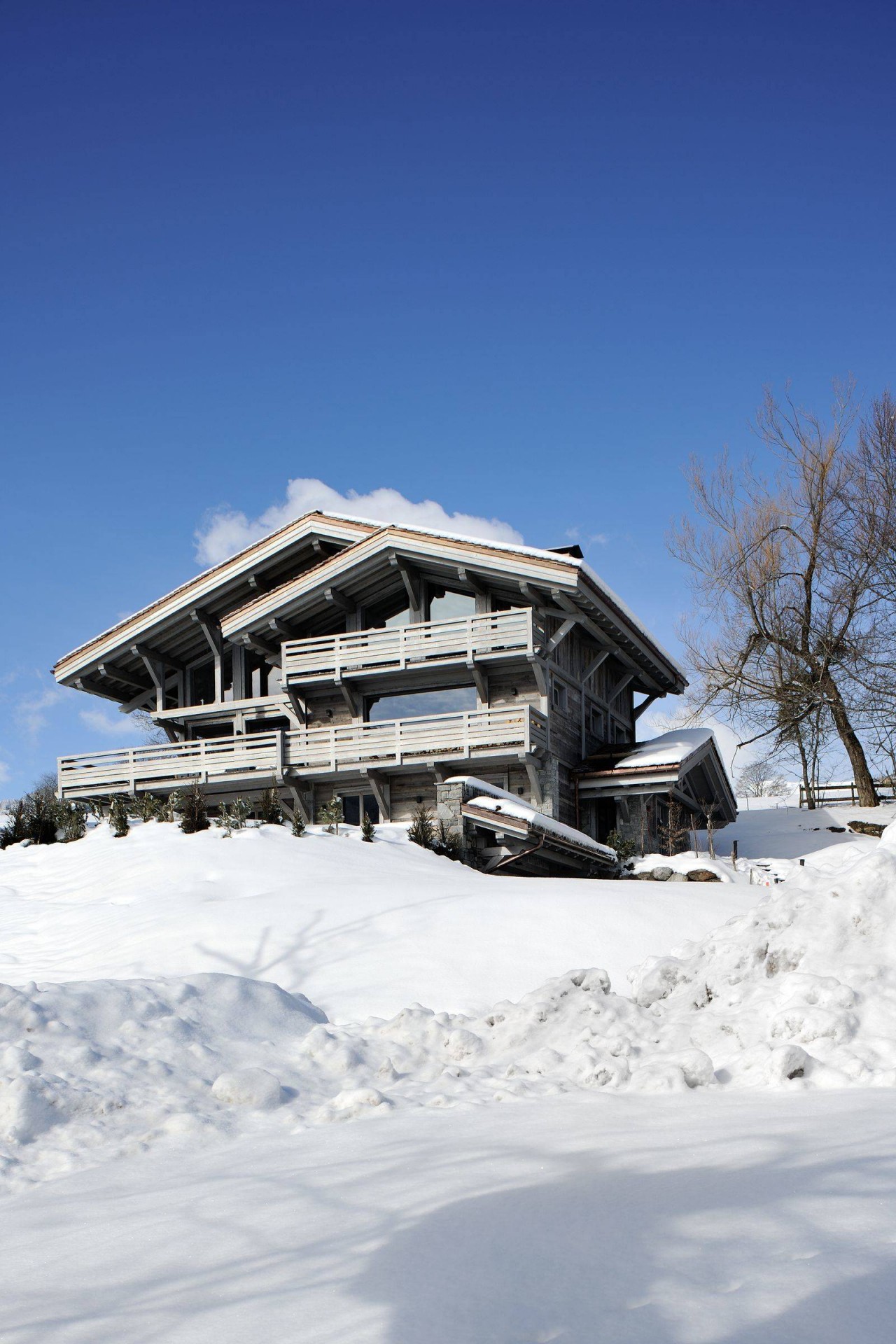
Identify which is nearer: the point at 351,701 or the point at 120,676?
the point at 351,701

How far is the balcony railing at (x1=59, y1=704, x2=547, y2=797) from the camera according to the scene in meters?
23.1

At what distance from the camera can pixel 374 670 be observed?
24.8 meters

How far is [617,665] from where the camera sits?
98.1 feet

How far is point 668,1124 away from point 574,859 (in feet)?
59.6

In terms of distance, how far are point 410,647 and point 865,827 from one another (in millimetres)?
14886

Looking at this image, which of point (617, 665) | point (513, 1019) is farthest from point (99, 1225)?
point (617, 665)

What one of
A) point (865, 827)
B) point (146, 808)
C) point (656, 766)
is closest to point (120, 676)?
point (146, 808)

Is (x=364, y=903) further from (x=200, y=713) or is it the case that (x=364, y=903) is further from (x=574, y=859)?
(x=200, y=713)

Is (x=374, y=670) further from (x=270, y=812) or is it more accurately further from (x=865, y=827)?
(x=865, y=827)

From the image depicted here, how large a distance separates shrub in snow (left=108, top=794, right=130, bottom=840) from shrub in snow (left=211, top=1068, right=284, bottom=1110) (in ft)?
52.0

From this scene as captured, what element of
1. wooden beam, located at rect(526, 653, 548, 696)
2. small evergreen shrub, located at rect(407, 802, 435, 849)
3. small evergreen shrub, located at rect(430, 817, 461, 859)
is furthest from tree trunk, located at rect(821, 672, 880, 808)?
small evergreen shrub, located at rect(407, 802, 435, 849)

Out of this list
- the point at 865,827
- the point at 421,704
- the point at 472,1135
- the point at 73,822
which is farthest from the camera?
the point at 865,827

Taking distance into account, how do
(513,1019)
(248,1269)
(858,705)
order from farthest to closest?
1. (858,705)
2. (513,1019)
3. (248,1269)

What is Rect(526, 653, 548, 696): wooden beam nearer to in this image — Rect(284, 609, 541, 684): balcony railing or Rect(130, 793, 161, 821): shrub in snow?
Rect(284, 609, 541, 684): balcony railing
